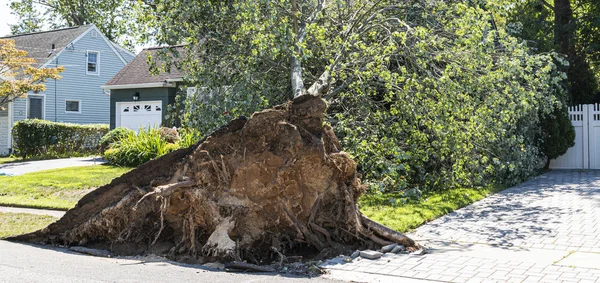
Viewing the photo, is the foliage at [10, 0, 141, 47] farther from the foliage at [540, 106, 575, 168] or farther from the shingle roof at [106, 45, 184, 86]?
the foliage at [540, 106, 575, 168]

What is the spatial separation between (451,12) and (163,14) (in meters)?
5.51

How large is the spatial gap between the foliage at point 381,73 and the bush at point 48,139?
15.2 metres

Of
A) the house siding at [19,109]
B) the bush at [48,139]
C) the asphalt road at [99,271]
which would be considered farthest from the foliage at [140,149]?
the house siding at [19,109]

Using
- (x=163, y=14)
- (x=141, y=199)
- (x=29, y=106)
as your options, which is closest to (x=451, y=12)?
(x=163, y=14)

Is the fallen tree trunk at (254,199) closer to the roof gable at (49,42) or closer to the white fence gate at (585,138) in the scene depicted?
the white fence gate at (585,138)

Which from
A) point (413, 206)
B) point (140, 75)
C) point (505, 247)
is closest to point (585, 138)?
point (413, 206)

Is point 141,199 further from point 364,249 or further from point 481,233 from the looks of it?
point 481,233

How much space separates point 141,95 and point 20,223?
16374 millimetres

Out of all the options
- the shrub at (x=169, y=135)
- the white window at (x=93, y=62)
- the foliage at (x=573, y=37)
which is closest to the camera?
the shrub at (x=169, y=135)

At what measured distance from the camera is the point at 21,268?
6492 millimetres

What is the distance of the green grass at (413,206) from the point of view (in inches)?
361

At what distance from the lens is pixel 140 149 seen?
17.4m

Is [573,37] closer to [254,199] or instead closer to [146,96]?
[254,199]

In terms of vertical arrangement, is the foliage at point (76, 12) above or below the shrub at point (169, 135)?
above
